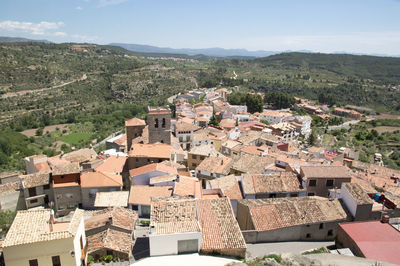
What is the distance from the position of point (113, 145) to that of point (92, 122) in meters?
46.0

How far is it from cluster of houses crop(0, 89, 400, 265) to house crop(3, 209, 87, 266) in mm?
45

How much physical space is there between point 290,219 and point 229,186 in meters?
6.94

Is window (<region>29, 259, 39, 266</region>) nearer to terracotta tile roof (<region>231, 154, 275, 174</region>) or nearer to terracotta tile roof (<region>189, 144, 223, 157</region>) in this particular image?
terracotta tile roof (<region>231, 154, 275, 174</region>)

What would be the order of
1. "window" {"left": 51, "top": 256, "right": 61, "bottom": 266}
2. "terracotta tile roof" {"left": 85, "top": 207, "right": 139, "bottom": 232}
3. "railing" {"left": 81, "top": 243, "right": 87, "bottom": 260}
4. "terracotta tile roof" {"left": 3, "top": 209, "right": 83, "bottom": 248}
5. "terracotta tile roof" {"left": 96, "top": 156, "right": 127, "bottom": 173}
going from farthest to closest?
"terracotta tile roof" {"left": 96, "top": 156, "right": 127, "bottom": 173}, "terracotta tile roof" {"left": 85, "top": 207, "right": 139, "bottom": 232}, "railing" {"left": 81, "top": 243, "right": 87, "bottom": 260}, "window" {"left": 51, "top": 256, "right": 61, "bottom": 266}, "terracotta tile roof" {"left": 3, "top": 209, "right": 83, "bottom": 248}

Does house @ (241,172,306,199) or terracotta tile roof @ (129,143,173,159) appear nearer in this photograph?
house @ (241,172,306,199)

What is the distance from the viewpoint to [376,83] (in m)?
162

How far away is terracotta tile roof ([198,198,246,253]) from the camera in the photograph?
51.1 ft

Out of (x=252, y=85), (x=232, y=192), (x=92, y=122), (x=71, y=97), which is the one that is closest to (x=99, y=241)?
(x=232, y=192)

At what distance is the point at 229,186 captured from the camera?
25.3m

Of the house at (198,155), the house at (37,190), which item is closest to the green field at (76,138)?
the house at (198,155)

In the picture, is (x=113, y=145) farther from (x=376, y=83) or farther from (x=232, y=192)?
(x=376, y=83)

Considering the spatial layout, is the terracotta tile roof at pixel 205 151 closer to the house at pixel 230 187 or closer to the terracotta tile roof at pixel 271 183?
the house at pixel 230 187

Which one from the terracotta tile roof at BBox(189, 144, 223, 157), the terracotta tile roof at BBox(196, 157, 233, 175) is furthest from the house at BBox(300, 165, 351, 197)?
the terracotta tile roof at BBox(189, 144, 223, 157)

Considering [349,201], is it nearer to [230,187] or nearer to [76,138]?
[230,187]
